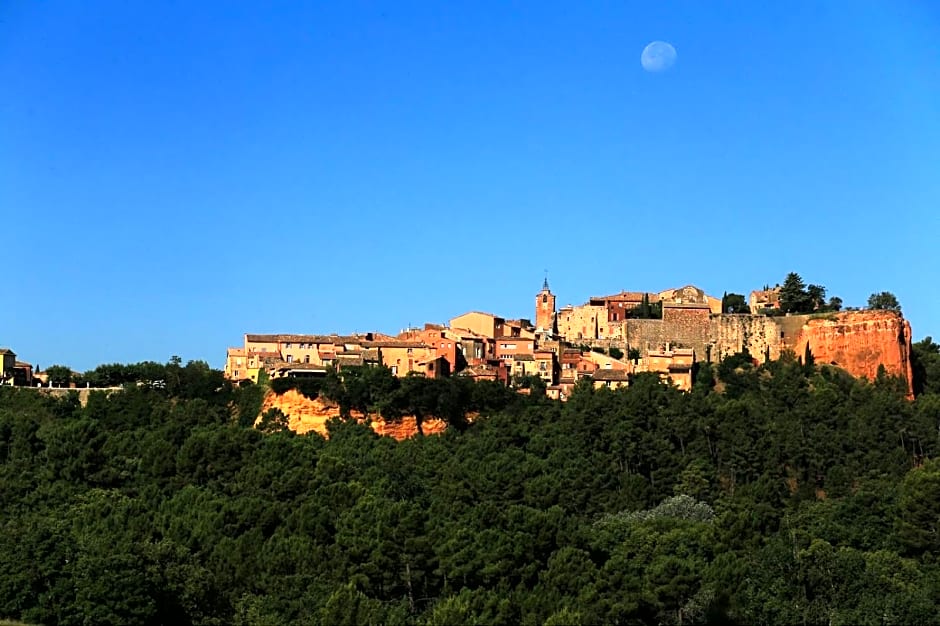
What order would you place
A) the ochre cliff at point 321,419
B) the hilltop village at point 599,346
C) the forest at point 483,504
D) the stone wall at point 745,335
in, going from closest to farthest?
the forest at point 483,504
the ochre cliff at point 321,419
the hilltop village at point 599,346
the stone wall at point 745,335

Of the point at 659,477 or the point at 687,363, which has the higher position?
the point at 687,363

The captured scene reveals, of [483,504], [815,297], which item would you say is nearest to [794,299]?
[815,297]

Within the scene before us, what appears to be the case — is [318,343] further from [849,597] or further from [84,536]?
[849,597]

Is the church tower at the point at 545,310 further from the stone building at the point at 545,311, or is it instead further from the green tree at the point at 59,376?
the green tree at the point at 59,376

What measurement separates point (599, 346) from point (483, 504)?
29.4 metres

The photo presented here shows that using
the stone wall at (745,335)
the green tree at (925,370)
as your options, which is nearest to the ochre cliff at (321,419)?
the stone wall at (745,335)

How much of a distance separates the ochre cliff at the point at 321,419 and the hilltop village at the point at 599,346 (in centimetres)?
271

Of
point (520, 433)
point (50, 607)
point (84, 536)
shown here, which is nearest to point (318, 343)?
point (520, 433)

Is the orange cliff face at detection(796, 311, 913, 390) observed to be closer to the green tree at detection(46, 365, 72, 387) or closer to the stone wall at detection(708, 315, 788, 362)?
the stone wall at detection(708, 315, 788, 362)

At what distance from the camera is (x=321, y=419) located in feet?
212

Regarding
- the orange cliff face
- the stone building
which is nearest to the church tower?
the stone building

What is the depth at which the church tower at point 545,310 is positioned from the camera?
266 feet

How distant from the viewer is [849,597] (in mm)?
40750

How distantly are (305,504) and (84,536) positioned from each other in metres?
7.16
